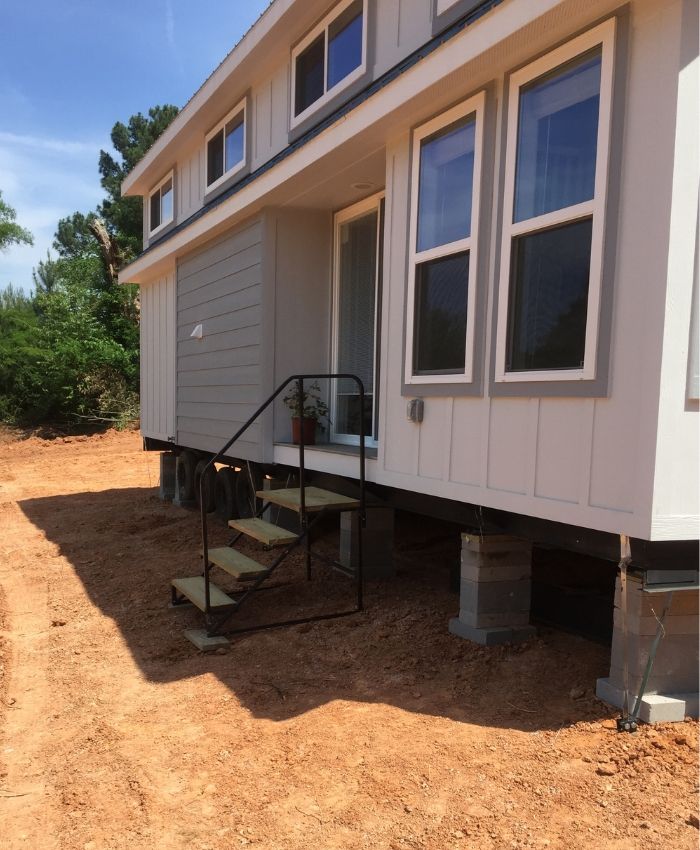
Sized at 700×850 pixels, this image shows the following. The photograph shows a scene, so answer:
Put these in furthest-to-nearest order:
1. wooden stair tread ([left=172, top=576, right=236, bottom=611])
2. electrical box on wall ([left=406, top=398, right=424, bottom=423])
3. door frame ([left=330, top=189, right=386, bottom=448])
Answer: door frame ([left=330, top=189, right=386, bottom=448]), wooden stair tread ([left=172, top=576, right=236, bottom=611]), electrical box on wall ([left=406, top=398, right=424, bottom=423])

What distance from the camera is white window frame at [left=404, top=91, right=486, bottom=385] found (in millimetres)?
4047

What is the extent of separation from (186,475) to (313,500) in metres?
5.36

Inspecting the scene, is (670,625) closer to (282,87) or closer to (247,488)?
(247,488)

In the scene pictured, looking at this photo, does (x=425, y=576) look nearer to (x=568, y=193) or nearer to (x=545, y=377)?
(x=545, y=377)

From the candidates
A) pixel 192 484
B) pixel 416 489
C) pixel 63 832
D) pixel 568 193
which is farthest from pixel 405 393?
pixel 192 484

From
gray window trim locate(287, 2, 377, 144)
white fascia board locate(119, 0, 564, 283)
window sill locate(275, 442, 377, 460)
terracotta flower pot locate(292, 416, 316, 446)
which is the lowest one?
window sill locate(275, 442, 377, 460)

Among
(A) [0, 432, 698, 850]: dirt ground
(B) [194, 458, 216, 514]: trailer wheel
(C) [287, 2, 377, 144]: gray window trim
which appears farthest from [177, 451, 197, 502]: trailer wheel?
(C) [287, 2, 377, 144]: gray window trim

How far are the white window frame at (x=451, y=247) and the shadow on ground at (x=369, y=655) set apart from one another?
5.60 feet

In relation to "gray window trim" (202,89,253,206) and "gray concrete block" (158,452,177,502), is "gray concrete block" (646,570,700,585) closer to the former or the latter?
"gray window trim" (202,89,253,206)

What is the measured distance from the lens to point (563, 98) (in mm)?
3533

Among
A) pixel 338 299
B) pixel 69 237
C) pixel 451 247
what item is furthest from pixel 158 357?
pixel 69 237

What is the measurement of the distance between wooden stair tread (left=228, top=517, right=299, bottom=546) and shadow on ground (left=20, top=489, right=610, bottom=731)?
0.66 m

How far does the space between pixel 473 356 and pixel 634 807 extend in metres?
2.38

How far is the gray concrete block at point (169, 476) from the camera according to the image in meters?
11.2
